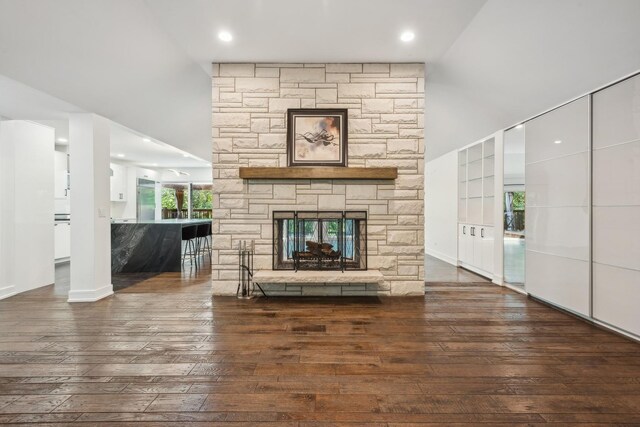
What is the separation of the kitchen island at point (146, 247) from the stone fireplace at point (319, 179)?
222 centimetres

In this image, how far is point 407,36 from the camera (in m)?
3.20

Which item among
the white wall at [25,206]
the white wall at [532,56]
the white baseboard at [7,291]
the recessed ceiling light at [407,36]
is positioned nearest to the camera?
the white wall at [532,56]

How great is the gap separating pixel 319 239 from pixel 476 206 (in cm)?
322

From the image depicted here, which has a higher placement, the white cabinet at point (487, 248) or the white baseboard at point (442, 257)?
the white cabinet at point (487, 248)

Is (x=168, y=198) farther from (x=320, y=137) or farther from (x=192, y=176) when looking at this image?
(x=320, y=137)

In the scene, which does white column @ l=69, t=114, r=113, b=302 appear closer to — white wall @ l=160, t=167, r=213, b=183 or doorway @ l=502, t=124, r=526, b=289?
doorway @ l=502, t=124, r=526, b=289

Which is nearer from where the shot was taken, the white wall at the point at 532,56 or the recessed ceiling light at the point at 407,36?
the white wall at the point at 532,56

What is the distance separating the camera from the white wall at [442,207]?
6391 mm

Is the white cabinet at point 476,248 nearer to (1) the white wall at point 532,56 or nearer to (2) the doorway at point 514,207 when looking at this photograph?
(2) the doorway at point 514,207

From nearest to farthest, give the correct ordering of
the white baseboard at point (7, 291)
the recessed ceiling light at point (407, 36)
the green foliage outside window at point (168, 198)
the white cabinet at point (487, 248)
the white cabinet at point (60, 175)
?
the recessed ceiling light at point (407, 36)
the white baseboard at point (7, 291)
the white cabinet at point (487, 248)
the white cabinet at point (60, 175)
the green foliage outside window at point (168, 198)

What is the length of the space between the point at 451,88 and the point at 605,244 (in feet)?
8.02

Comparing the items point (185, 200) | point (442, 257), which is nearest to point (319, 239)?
point (442, 257)

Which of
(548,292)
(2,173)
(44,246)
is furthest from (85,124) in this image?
(548,292)

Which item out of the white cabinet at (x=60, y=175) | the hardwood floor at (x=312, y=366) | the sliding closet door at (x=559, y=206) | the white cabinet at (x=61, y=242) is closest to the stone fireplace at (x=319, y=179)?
the hardwood floor at (x=312, y=366)
